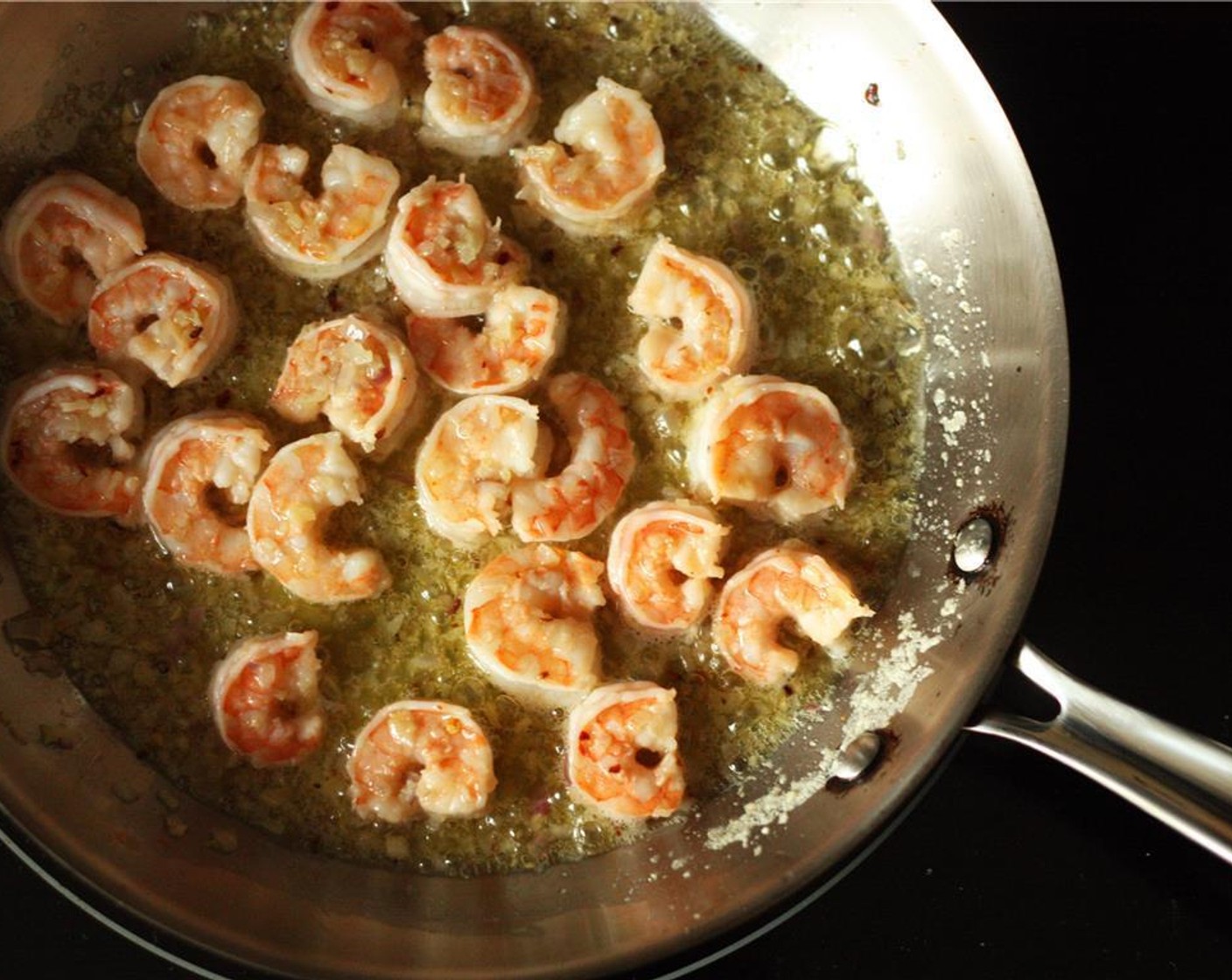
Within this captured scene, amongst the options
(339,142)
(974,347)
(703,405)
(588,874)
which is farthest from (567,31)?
(588,874)

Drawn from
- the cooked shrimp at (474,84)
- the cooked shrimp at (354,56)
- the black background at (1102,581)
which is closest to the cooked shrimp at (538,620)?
the black background at (1102,581)

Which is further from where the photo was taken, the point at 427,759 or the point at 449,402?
the point at 449,402

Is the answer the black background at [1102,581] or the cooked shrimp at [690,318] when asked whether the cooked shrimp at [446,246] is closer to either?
the cooked shrimp at [690,318]

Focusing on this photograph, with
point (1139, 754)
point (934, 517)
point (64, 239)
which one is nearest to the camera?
point (1139, 754)

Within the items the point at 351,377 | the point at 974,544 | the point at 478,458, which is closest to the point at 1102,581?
the point at 974,544

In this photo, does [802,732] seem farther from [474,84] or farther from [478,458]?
[474,84]

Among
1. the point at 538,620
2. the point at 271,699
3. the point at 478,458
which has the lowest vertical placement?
the point at 271,699
